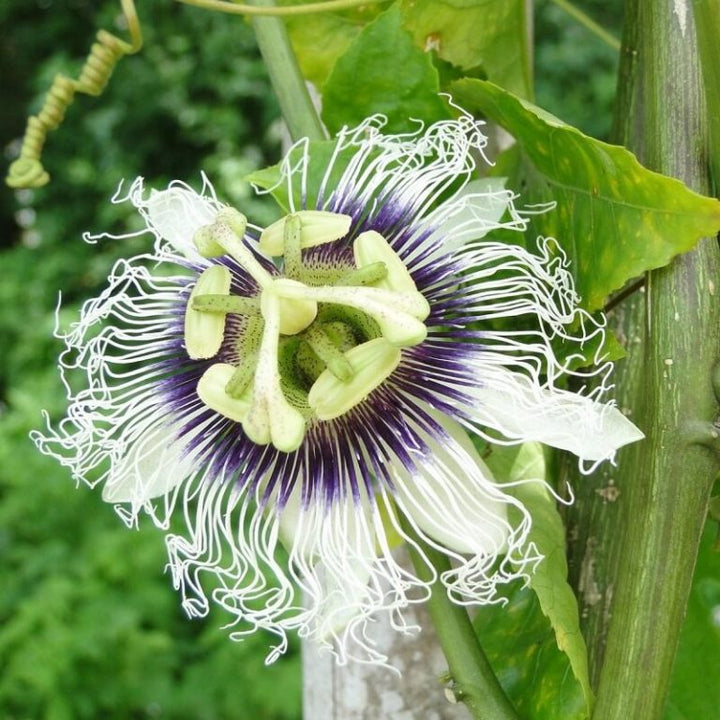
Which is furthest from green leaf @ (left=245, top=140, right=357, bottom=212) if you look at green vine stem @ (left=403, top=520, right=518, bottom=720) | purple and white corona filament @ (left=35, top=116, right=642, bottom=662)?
green vine stem @ (left=403, top=520, right=518, bottom=720)

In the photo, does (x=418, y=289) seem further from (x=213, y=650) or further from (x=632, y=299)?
(x=213, y=650)

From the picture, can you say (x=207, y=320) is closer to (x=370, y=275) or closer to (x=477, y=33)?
(x=370, y=275)

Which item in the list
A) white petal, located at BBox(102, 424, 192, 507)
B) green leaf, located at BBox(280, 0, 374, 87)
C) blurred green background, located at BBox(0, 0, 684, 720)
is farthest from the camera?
blurred green background, located at BBox(0, 0, 684, 720)

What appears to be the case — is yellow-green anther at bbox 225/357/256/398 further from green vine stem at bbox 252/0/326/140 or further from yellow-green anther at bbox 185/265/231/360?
green vine stem at bbox 252/0/326/140

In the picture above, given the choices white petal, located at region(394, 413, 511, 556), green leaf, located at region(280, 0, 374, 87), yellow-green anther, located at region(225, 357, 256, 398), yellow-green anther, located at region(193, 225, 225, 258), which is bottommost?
white petal, located at region(394, 413, 511, 556)

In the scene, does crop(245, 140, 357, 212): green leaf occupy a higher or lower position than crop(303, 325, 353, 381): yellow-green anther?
higher

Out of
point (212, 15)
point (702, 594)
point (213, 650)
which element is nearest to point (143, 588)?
point (213, 650)
